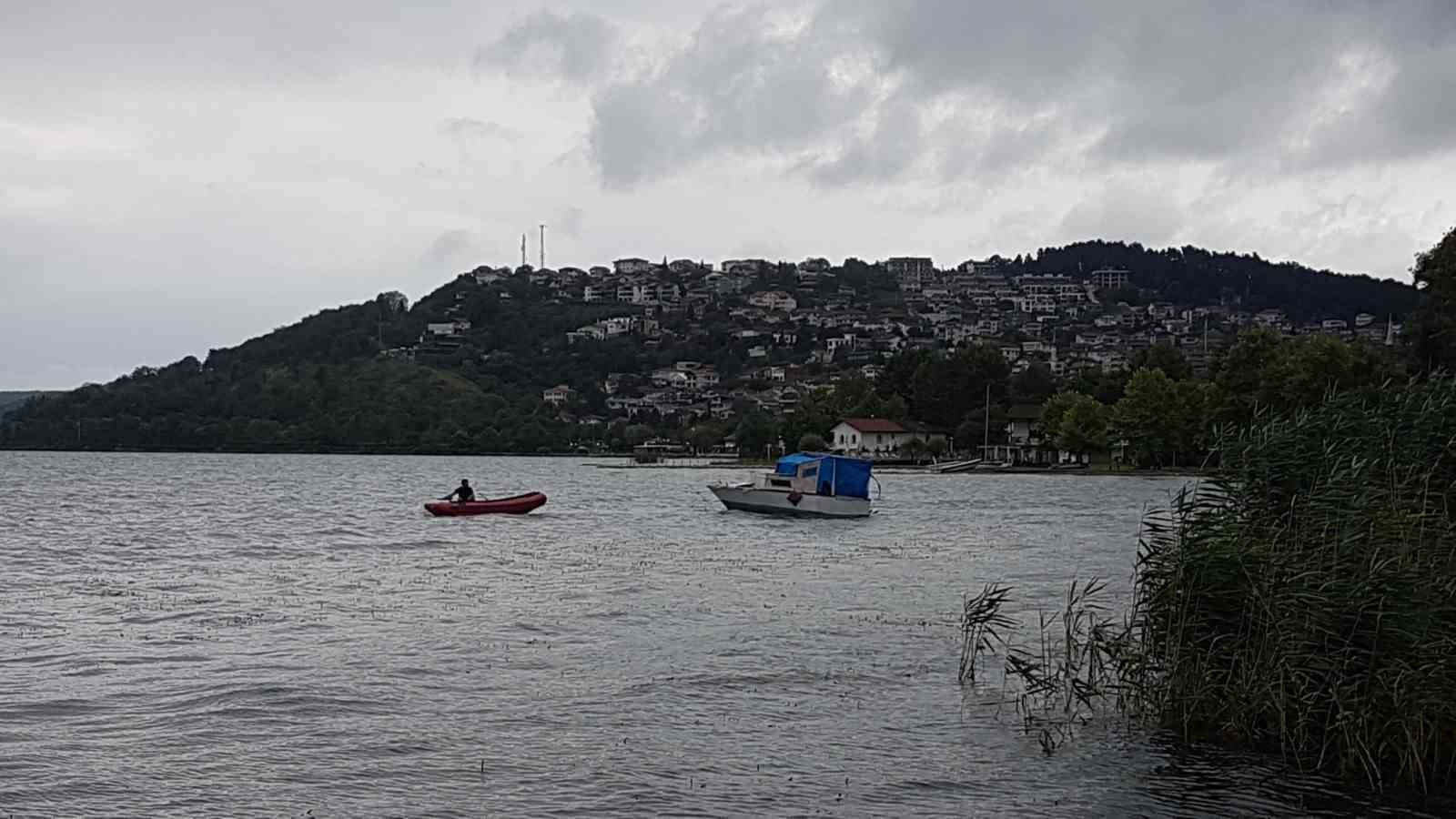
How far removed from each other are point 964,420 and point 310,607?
134647mm

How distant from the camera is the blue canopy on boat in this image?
66062 mm

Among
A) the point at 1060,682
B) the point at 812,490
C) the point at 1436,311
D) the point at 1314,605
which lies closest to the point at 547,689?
the point at 1060,682

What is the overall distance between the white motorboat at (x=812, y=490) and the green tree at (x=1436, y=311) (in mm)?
25027

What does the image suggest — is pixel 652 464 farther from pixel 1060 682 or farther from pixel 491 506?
pixel 1060 682

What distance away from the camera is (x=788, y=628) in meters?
26.4

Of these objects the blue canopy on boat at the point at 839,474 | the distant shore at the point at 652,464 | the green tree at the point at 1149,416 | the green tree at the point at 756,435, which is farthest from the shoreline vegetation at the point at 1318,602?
the green tree at the point at 756,435

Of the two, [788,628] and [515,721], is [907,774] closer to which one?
[515,721]

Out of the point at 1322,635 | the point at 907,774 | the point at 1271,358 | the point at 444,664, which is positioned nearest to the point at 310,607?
the point at 444,664

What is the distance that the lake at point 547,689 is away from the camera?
1486cm

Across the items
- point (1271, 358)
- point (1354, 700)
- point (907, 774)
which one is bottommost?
point (907, 774)

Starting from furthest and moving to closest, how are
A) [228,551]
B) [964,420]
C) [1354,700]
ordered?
[964,420], [228,551], [1354,700]

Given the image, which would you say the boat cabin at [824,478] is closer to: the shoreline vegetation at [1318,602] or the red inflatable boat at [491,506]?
the red inflatable boat at [491,506]

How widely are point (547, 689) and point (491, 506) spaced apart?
42116 mm

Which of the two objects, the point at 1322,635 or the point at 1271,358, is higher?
the point at 1271,358
